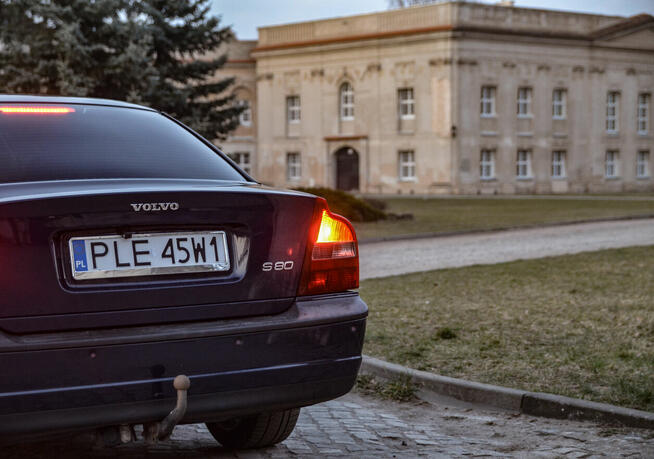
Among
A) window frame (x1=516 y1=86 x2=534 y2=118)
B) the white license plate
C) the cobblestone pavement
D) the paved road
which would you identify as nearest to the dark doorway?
window frame (x1=516 y1=86 x2=534 y2=118)

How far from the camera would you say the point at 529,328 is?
8047 mm

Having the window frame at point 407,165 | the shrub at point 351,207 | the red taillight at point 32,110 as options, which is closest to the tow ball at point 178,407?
the red taillight at point 32,110

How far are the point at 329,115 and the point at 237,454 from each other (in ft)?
176

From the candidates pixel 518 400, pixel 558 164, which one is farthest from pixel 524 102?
pixel 518 400

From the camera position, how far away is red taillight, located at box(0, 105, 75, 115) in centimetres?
432

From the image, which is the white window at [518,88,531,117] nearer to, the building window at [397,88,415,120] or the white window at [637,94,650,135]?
the building window at [397,88,415,120]

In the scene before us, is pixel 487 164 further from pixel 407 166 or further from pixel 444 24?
pixel 444 24

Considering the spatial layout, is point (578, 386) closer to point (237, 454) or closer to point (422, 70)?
point (237, 454)

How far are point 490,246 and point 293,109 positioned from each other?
4206 centimetres

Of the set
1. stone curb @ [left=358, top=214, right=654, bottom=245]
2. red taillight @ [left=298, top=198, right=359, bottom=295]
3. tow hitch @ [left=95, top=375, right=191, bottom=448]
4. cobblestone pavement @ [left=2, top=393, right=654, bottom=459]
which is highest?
red taillight @ [left=298, top=198, right=359, bottom=295]

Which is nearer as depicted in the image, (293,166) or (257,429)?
(257,429)

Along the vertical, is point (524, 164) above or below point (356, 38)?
below

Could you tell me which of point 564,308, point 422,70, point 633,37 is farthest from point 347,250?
point 633,37

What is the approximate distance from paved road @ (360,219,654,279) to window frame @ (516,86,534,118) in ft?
106
